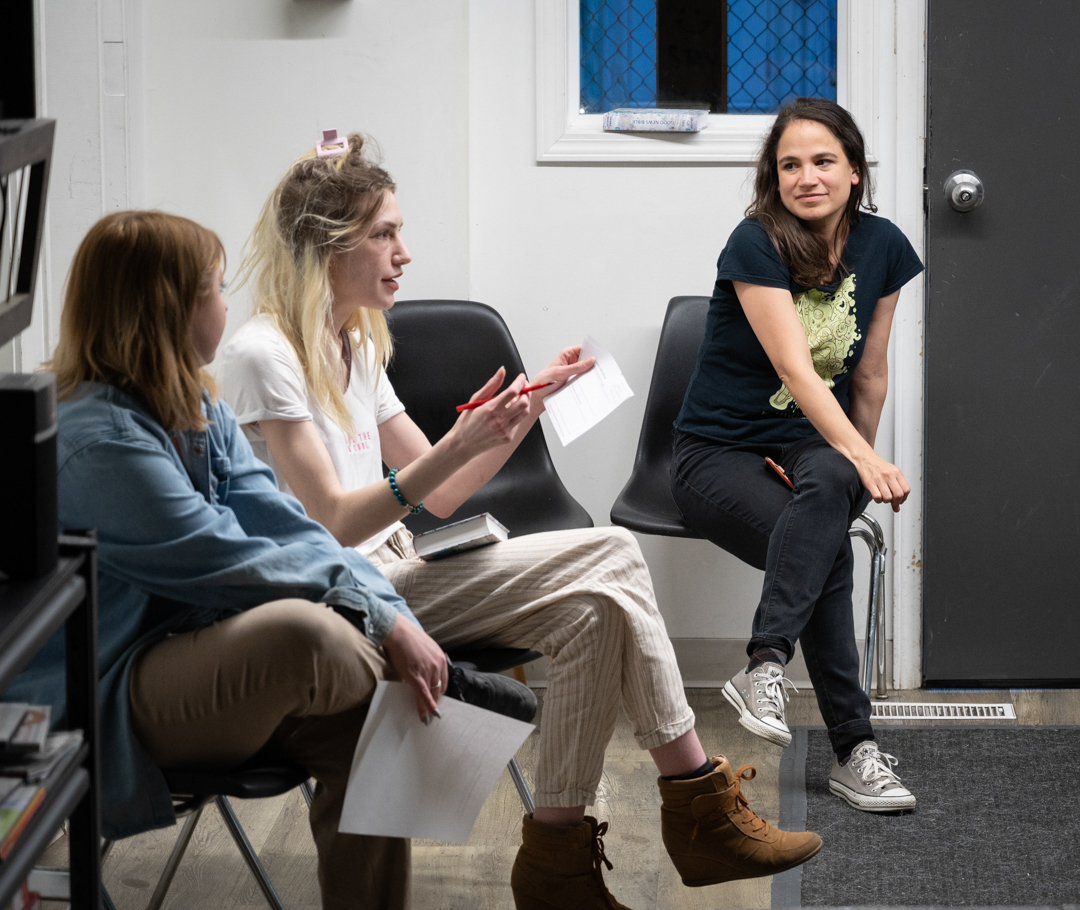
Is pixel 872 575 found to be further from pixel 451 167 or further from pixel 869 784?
pixel 451 167

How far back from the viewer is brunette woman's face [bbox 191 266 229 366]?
4.42 feet

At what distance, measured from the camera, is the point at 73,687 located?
1033 mm

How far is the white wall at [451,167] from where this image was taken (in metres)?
2.53

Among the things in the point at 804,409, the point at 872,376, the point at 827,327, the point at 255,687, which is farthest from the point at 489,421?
the point at 872,376

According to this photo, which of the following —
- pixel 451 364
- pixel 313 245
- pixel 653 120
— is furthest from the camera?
pixel 653 120

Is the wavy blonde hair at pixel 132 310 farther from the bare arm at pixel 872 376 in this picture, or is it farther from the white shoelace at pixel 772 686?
the bare arm at pixel 872 376

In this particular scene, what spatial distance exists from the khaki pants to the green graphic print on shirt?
4.24 ft

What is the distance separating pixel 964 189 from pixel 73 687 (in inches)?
90.4

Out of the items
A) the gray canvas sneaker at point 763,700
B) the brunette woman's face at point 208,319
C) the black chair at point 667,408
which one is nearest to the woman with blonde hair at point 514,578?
the gray canvas sneaker at point 763,700

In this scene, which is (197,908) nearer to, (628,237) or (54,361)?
(54,361)

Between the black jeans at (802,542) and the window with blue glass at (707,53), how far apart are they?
974 millimetres

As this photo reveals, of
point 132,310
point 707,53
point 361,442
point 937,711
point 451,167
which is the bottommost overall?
point 937,711

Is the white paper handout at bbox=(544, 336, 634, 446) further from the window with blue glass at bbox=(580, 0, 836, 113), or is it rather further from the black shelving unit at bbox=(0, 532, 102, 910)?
the window with blue glass at bbox=(580, 0, 836, 113)

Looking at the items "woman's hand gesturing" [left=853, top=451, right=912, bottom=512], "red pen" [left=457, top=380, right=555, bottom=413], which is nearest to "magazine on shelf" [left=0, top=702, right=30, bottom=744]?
"red pen" [left=457, top=380, right=555, bottom=413]
